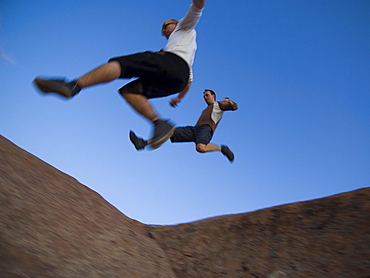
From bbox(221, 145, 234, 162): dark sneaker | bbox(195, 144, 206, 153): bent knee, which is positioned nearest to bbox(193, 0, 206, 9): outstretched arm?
bbox(195, 144, 206, 153): bent knee

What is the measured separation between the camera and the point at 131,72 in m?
2.85

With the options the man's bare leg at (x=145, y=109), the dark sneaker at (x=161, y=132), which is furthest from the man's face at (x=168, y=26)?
the dark sneaker at (x=161, y=132)

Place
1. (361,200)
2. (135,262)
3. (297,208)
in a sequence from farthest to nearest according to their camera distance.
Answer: (297,208), (361,200), (135,262)

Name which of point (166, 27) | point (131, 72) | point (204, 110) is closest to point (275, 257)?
point (131, 72)

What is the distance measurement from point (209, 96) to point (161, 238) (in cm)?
233

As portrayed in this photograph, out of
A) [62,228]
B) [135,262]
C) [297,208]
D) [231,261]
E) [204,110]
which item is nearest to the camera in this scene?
[62,228]

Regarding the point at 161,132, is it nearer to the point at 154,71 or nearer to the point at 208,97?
the point at 154,71

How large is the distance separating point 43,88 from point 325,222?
2.71 meters

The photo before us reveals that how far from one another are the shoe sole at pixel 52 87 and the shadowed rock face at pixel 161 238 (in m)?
0.81

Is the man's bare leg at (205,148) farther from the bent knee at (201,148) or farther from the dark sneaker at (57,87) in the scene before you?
the dark sneaker at (57,87)

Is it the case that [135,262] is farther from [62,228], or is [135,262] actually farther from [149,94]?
[149,94]

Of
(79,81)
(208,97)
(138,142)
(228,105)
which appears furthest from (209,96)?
(79,81)

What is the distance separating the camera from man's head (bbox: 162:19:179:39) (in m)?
3.32

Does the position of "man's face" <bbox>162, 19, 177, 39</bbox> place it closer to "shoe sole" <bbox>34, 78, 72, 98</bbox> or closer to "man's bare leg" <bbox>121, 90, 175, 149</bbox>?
"man's bare leg" <bbox>121, 90, 175, 149</bbox>
